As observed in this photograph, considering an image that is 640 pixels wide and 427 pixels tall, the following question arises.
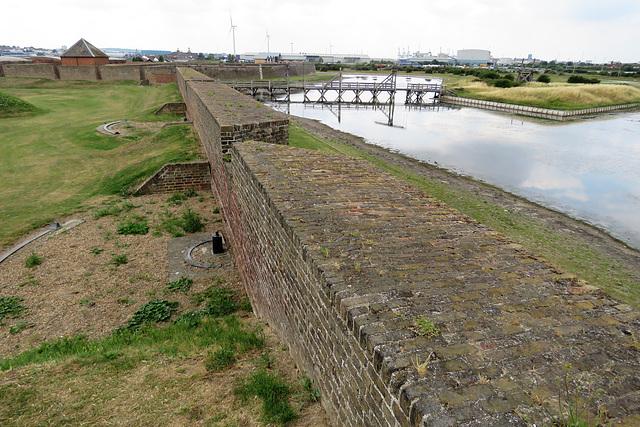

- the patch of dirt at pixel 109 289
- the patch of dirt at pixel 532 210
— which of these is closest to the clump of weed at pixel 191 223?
the patch of dirt at pixel 109 289

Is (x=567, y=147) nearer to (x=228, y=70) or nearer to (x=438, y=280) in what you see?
(x=438, y=280)

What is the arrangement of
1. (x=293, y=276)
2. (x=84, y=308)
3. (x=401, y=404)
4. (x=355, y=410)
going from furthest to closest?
(x=84, y=308) < (x=293, y=276) < (x=355, y=410) < (x=401, y=404)

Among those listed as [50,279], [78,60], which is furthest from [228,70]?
[50,279]

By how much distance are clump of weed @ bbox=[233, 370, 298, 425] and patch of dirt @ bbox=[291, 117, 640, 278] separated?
12642 millimetres

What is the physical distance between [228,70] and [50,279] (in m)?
52.3

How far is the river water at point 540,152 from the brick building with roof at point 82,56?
1162 inches

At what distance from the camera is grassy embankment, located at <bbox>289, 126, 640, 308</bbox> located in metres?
10.8

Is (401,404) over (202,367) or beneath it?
over

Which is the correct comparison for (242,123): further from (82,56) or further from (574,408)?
(82,56)

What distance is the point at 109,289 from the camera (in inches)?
324

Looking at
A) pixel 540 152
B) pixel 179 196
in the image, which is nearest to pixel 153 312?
pixel 179 196

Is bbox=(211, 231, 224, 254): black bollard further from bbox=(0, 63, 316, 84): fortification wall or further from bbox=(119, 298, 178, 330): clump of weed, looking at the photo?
bbox=(0, 63, 316, 84): fortification wall

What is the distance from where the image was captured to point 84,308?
762 centimetres

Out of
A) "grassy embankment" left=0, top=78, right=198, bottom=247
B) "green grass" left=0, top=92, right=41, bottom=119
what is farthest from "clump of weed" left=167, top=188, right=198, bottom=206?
"green grass" left=0, top=92, right=41, bottom=119
